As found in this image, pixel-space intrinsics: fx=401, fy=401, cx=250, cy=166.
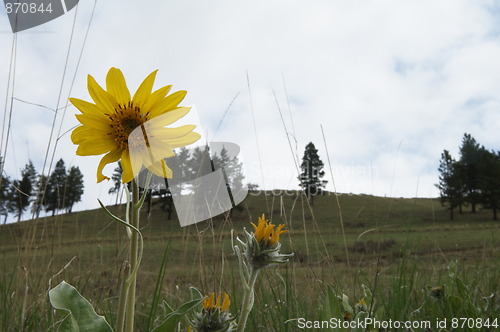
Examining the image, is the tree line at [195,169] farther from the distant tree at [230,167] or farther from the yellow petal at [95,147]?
the yellow petal at [95,147]

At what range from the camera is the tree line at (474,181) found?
40531 mm

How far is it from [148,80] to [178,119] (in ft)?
0.31

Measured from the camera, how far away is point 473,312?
5.32ft

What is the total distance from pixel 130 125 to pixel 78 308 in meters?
0.35

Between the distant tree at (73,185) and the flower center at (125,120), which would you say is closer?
the flower center at (125,120)

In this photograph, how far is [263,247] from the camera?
0.79m

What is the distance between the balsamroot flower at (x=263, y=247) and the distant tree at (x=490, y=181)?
151 feet

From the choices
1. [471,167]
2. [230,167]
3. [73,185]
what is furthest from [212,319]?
[471,167]

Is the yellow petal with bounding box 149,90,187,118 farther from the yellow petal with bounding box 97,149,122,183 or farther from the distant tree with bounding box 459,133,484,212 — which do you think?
the distant tree with bounding box 459,133,484,212

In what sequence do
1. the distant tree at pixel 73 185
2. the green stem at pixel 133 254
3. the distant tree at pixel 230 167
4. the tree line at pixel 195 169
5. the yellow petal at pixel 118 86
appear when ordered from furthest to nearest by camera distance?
the distant tree at pixel 73 185 < the distant tree at pixel 230 167 < the tree line at pixel 195 169 < the yellow petal at pixel 118 86 < the green stem at pixel 133 254

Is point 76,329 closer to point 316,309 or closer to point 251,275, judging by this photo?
point 251,275

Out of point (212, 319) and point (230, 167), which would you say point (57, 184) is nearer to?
point (230, 167)

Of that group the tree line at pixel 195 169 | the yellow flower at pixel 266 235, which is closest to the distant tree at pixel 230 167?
the tree line at pixel 195 169

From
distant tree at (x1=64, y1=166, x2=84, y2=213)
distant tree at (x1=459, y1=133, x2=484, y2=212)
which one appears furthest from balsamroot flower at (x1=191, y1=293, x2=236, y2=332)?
distant tree at (x1=459, y1=133, x2=484, y2=212)
